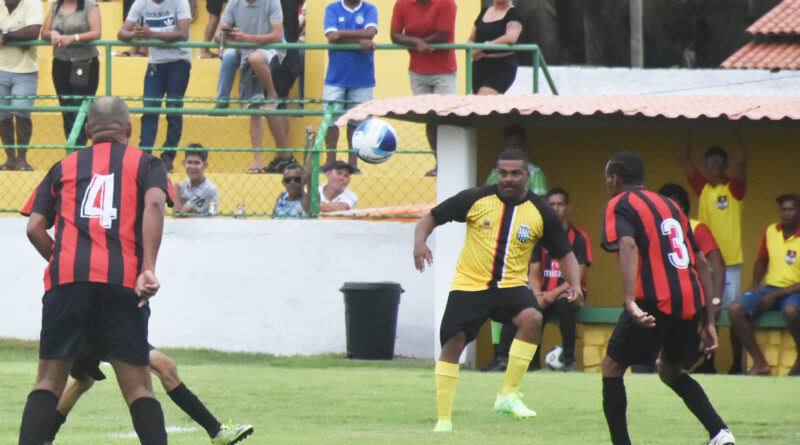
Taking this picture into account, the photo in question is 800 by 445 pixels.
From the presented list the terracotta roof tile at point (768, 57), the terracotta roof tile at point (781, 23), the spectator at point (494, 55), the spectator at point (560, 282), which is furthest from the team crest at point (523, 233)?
the terracotta roof tile at point (781, 23)

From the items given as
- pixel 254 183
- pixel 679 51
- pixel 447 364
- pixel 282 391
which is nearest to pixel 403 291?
pixel 254 183

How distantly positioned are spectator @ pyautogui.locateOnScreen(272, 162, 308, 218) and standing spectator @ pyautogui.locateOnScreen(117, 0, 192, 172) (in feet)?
5.06

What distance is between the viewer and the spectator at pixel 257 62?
16.6m

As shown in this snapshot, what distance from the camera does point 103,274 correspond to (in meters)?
6.51

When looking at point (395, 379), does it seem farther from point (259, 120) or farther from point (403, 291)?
point (259, 120)

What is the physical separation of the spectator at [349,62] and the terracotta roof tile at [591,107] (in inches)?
96.0

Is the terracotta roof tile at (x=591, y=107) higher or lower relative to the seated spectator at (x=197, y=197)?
higher

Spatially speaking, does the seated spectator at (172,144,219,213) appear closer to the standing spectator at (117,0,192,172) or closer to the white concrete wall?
the white concrete wall

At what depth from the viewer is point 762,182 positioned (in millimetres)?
15148

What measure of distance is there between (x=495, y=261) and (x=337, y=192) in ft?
22.2

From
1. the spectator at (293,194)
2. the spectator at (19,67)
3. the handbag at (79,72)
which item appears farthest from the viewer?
the spectator at (19,67)

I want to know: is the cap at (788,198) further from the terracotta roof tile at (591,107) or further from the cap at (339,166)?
the cap at (339,166)

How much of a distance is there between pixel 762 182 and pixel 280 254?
528cm

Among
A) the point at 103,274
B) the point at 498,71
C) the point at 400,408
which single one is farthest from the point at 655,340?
the point at 498,71
